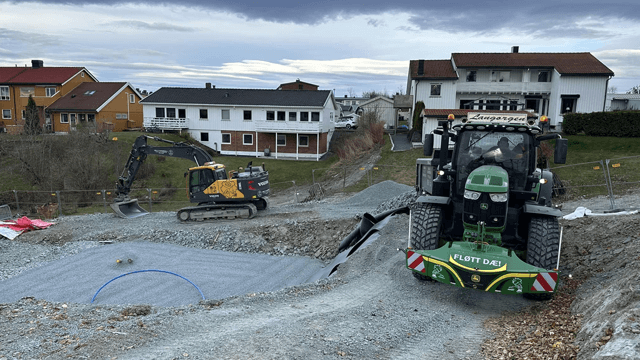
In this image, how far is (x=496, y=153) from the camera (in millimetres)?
8523

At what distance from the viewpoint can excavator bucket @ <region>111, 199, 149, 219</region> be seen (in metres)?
19.0

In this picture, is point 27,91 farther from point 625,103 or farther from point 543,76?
point 625,103

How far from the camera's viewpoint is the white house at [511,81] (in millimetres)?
33281

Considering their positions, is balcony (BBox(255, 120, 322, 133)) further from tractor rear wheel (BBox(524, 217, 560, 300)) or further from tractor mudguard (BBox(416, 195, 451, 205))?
tractor rear wheel (BBox(524, 217, 560, 300))

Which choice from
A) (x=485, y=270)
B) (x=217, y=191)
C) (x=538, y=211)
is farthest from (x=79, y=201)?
(x=538, y=211)

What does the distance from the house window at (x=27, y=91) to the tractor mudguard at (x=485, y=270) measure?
162 ft

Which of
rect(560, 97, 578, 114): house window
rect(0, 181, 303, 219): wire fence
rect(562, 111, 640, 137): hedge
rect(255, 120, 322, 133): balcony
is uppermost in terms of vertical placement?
rect(560, 97, 578, 114): house window

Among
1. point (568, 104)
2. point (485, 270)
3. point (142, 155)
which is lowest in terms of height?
point (485, 270)

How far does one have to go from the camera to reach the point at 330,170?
1196 inches

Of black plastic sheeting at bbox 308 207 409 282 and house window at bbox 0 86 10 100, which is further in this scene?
house window at bbox 0 86 10 100

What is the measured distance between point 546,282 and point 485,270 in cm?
92

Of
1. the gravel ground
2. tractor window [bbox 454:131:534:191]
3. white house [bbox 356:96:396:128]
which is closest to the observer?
the gravel ground

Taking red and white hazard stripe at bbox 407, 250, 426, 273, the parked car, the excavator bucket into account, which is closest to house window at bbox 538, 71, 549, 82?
the parked car

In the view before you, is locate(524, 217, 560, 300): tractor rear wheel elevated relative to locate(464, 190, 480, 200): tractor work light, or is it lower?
lower
